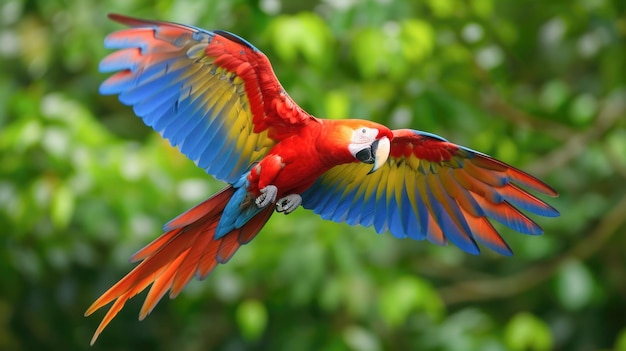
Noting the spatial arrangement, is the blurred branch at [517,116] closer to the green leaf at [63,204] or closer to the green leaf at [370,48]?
the green leaf at [370,48]

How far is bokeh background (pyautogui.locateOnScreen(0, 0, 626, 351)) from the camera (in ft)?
9.73

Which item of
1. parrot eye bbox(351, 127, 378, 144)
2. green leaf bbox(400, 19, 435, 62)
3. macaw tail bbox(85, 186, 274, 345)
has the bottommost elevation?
green leaf bbox(400, 19, 435, 62)

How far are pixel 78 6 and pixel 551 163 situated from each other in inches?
73.0

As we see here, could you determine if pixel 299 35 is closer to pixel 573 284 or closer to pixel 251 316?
pixel 251 316

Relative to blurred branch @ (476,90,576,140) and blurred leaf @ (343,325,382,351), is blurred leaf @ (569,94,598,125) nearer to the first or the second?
blurred branch @ (476,90,576,140)

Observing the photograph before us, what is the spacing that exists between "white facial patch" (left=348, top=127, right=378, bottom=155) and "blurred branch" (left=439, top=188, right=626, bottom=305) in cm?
260

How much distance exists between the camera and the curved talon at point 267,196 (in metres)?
1.07

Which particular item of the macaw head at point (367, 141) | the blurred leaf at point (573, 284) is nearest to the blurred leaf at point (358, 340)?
the blurred leaf at point (573, 284)

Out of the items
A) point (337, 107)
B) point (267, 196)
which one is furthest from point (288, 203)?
point (337, 107)

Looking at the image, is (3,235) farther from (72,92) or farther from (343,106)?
(343,106)

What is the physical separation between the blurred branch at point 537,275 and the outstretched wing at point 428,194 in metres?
2.35

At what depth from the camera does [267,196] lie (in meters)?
1.07

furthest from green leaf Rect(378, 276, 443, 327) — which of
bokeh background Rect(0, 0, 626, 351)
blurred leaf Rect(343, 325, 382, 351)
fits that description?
blurred leaf Rect(343, 325, 382, 351)

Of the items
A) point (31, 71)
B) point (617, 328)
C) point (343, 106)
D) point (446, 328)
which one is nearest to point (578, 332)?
point (617, 328)
